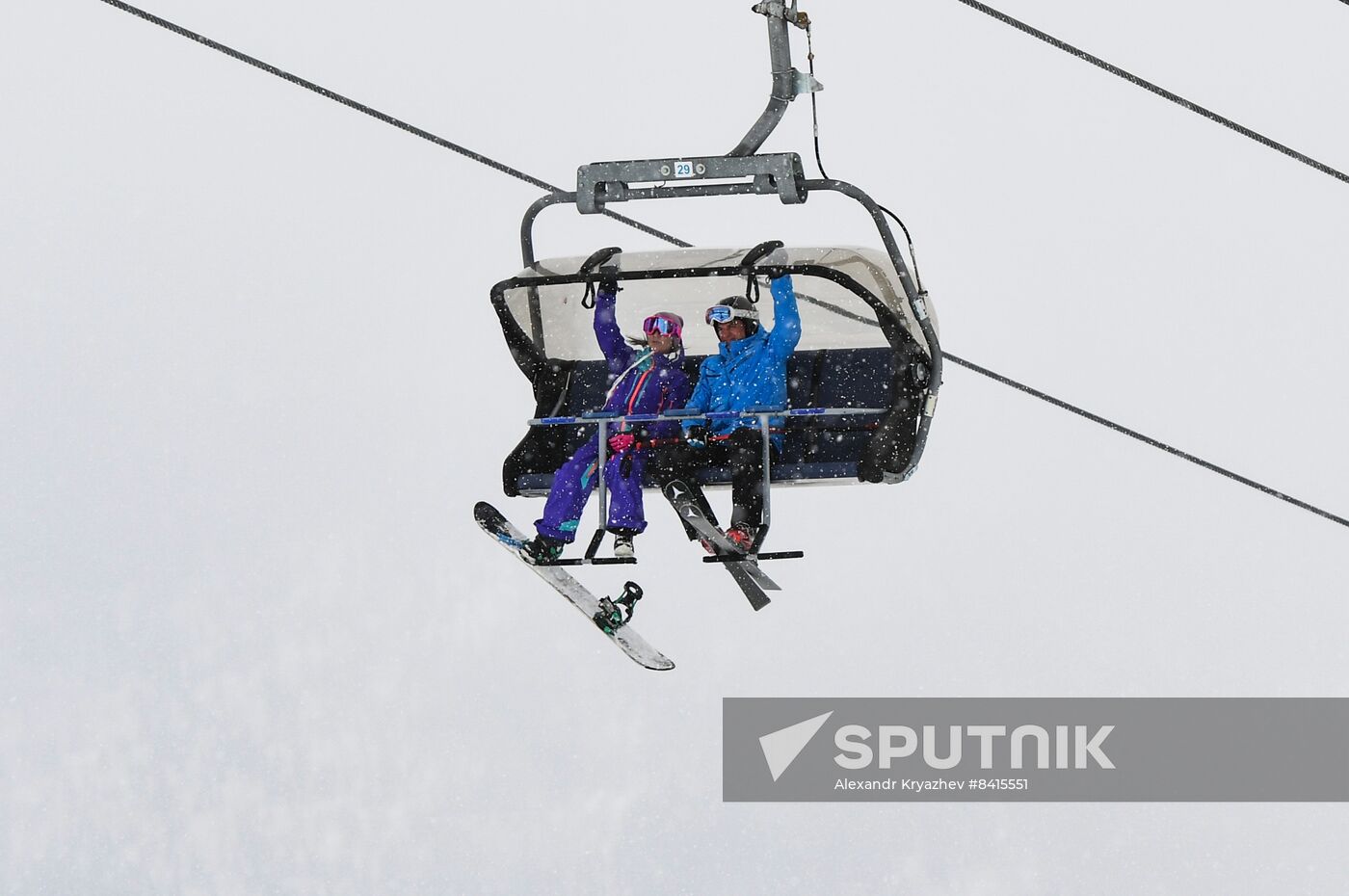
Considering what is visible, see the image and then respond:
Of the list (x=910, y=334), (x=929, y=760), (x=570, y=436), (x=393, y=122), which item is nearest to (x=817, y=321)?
(x=910, y=334)

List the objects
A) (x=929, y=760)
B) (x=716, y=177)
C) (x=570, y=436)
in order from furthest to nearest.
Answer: (x=929, y=760) < (x=570, y=436) < (x=716, y=177)

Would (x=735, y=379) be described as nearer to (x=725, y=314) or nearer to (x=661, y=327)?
(x=725, y=314)

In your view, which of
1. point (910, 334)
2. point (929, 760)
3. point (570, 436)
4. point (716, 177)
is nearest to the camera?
point (716, 177)

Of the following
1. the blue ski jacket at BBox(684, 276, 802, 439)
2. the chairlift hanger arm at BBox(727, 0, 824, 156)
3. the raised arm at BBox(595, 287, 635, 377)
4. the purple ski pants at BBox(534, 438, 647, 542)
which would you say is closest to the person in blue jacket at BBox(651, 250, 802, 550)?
the blue ski jacket at BBox(684, 276, 802, 439)

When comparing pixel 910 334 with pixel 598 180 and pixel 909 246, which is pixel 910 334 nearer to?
pixel 909 246

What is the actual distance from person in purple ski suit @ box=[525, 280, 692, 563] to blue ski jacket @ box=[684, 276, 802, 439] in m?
0.23

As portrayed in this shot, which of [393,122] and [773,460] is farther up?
[393,122]

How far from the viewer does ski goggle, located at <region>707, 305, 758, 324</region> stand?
12789 millimetres

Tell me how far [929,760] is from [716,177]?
1146cm

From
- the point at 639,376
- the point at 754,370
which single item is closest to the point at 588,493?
the point at 639,376

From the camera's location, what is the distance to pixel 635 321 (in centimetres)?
1339

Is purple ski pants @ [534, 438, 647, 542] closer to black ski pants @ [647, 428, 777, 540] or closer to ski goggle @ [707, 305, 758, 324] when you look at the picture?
black ski pants @ [647, 428, 777, 540]

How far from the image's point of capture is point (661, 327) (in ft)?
42.7

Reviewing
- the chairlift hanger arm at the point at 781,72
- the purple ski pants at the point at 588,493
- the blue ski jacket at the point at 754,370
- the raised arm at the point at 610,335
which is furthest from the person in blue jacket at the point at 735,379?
the chairlift hanger arm at the point at 781,72
